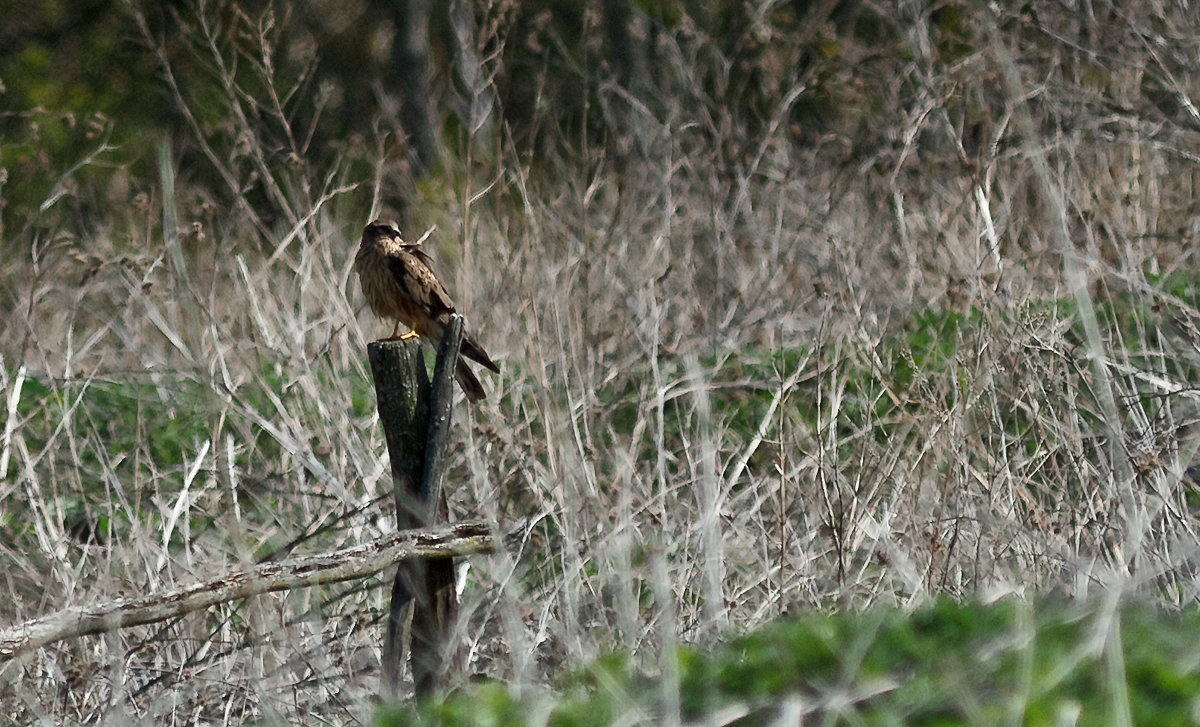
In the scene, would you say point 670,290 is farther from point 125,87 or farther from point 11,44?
point 11,44

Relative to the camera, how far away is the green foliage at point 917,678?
1.93 metres

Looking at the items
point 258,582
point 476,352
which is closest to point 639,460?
point 476,352

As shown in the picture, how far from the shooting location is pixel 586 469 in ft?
11.6

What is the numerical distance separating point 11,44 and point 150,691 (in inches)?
683

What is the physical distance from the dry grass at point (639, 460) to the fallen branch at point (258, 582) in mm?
87

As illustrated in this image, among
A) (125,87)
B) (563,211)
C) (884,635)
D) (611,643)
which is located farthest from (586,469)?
(125,87)

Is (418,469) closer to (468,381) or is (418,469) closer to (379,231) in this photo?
(468,381)

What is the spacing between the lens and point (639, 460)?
18.2 ft

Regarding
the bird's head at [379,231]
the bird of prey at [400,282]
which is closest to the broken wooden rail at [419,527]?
the bird of prey at [400,282]

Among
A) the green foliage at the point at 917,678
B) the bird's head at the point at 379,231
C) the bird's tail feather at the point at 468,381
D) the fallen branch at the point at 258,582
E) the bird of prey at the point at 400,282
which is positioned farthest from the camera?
the bird's head at the point at 379,231

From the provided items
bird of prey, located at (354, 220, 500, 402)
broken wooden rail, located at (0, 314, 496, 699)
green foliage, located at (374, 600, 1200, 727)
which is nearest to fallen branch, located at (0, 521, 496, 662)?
broken wooden rail, located at (0, 314, 496, 699)

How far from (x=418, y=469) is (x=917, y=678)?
1.47 m

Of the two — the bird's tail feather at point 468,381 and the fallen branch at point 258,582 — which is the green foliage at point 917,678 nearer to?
the fallen branch at point 258,582

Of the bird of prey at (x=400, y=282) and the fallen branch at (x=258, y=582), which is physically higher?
the bird of prey at (x=400, y=282)
